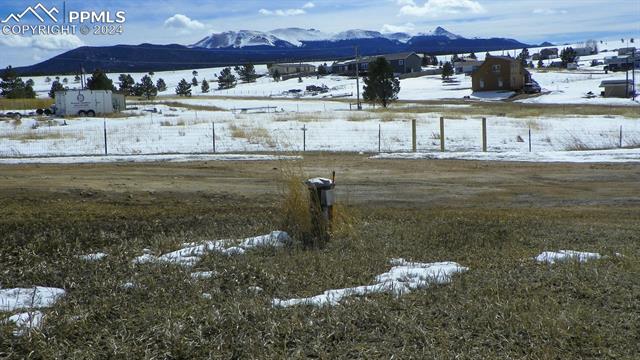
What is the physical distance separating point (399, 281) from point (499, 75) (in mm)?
106649

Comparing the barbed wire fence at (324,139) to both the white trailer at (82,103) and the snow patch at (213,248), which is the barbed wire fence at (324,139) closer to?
the snow patch at (213,248)

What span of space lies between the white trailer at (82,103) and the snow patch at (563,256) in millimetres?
63280

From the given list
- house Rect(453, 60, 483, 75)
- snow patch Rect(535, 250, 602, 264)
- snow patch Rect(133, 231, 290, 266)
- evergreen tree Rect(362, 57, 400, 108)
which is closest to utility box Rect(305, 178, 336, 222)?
snow patch Rect(133, 231, 290, 266)

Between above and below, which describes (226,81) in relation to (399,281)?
above

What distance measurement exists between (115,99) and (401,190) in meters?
62.6

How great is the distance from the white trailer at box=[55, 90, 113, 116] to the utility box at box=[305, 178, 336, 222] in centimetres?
6112

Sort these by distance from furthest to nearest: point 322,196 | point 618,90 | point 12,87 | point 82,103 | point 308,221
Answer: point 12,87 → point 618,90 → point 82,103 → point 322,196 → point 308,221

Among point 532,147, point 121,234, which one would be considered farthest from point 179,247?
point 532,147

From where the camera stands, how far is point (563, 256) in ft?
24.8

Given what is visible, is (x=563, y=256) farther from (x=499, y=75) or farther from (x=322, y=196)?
(x=499, y=75)

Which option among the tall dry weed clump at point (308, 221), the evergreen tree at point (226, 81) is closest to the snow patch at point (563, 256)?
the tall dry weed clump at point (308, 221)

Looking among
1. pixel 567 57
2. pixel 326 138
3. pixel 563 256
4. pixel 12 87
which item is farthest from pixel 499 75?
pixel 563 256

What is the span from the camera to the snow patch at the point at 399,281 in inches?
238

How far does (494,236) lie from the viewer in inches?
356
